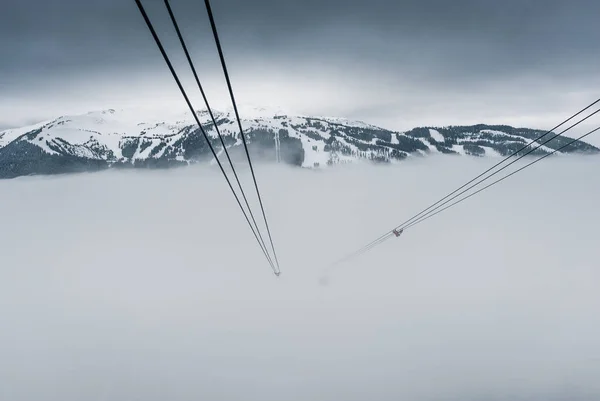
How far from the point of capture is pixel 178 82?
A: 284 inches

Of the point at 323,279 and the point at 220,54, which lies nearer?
the point at 220,54

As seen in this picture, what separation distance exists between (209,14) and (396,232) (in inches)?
1205

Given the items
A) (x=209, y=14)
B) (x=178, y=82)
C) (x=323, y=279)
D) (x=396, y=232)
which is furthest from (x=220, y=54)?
(x=323, y=279)

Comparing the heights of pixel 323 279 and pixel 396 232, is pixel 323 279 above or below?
below

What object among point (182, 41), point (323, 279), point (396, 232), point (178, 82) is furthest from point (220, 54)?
point (323, 279)

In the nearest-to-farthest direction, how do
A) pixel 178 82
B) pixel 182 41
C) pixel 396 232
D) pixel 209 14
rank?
1. pixel 209 14
2. pixel 182 41
3. pixel 178 82
4. pixel 396 232

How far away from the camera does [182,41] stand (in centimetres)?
588

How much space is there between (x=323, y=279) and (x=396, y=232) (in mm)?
51983

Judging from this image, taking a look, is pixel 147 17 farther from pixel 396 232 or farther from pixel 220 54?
pixel 396 232

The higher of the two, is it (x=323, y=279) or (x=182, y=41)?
(x=182, y=41)

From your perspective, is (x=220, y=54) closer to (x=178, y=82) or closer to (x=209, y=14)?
(x=209, y=14)

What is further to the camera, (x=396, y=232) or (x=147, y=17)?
(x=396, y=232)

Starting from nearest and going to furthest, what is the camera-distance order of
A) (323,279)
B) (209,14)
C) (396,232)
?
(209,14)
(396,232)
(323,279)

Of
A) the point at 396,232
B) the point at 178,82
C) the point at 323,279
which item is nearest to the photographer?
the point at 178,82
